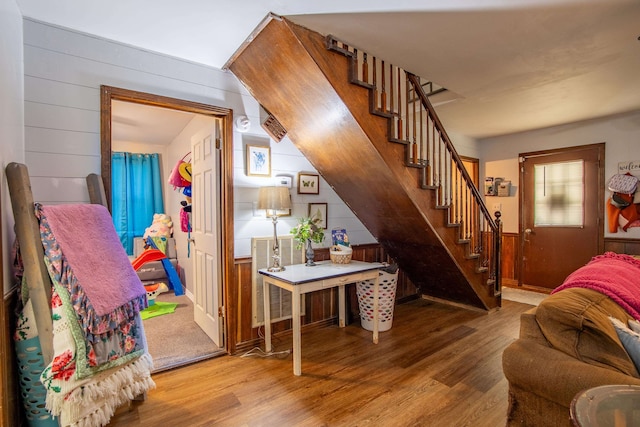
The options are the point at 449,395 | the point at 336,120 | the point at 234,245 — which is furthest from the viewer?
the point at 234,245

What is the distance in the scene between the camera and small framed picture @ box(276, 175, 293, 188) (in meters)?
2.93

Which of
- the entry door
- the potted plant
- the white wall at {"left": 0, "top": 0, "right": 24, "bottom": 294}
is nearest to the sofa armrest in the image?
the potted plant

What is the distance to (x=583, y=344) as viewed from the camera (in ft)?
4.13

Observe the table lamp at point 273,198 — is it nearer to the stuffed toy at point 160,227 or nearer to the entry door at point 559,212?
the stuffed toy at point 160,227

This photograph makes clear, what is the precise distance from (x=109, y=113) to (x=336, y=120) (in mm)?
1587

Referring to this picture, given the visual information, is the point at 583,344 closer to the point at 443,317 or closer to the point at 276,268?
the point at 276,268

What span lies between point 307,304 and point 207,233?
122 centimetres

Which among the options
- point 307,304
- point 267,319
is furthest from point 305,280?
point 307,304

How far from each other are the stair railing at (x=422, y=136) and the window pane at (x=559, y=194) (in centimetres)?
139

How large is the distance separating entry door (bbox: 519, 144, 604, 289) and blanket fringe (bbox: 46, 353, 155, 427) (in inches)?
202

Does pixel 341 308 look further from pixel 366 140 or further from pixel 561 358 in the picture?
pixel 561 358

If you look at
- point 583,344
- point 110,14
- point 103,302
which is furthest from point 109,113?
point 583,344

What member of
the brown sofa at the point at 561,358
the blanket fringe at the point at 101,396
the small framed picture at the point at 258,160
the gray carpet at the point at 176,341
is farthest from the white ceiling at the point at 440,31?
the gray carpet at the point at 176,341

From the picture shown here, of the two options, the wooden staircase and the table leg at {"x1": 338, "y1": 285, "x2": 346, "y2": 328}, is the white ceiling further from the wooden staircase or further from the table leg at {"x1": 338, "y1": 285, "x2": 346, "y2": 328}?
the table leg at {"x1": 338, "y1": 285, "x2": 346, "y2": 328}
